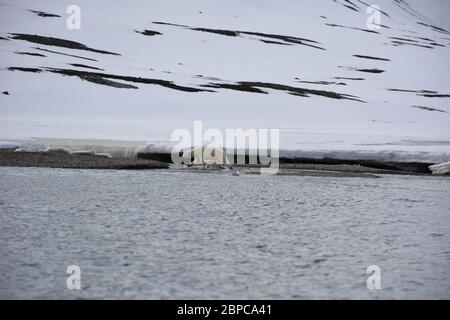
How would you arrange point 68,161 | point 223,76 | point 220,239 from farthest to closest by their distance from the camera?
1. point 223,76
2. point 68,161
3. point 220,239

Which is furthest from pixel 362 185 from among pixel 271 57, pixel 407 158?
pixel 271 57

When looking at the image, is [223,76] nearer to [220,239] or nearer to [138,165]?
[138,165]

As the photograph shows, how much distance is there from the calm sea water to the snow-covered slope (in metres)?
2.93

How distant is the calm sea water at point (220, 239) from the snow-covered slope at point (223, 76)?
9.61ft

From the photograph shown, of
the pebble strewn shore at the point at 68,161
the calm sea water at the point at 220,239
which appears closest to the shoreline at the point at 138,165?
the pebble strewn shore at the point at 68,161

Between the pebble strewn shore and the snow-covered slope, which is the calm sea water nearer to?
the pebble strewn shore

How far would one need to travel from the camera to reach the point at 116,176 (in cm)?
612

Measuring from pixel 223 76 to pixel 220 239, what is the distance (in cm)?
927

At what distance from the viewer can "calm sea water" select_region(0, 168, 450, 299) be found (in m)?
2.24

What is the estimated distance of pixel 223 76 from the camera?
12.2m

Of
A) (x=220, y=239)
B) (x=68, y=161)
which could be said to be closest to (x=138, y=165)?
(x=68, y=161)

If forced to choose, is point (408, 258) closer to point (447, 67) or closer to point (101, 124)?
point (101, 124)

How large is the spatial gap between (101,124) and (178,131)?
4.10ft

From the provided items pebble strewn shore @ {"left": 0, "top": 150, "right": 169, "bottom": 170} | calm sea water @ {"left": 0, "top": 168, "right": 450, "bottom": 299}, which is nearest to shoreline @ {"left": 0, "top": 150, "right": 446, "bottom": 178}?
pebble strewn shore @ {"left": 0, "top": 150, "right": 169, "bottom": 170}
